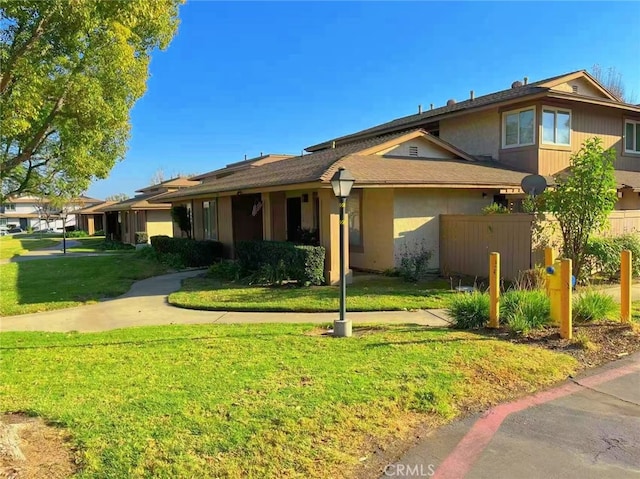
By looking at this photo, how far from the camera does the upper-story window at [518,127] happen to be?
16359mm

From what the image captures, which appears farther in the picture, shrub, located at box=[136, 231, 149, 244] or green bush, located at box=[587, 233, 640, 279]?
shrub, located at box=[136, 231, 149, 244]

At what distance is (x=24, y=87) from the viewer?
6.89 meters

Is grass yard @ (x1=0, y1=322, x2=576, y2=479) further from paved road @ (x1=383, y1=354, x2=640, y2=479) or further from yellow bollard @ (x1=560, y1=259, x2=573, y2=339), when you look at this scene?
yellow bollard @ (x1=560, y1=259, x2=573, y2=339)

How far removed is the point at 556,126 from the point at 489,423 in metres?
15.2

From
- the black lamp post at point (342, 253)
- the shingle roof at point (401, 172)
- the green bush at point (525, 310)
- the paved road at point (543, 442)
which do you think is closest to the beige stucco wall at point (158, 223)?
the shingle roof at point (401, 172)

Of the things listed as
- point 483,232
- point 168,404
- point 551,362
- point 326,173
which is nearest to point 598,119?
point 483,232

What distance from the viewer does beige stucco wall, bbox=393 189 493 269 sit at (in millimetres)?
13406

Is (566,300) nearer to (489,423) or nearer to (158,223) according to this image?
(489,423)

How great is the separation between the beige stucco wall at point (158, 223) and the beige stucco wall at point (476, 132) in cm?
2202

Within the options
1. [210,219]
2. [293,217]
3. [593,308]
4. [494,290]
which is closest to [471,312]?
[494,290]

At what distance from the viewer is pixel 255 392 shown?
473cm

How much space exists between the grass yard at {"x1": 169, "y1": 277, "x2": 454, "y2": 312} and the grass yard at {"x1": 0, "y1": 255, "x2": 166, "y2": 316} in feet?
8.76

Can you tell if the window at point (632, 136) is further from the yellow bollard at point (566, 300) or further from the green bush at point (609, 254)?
the yellow bollard at point (566, 300)

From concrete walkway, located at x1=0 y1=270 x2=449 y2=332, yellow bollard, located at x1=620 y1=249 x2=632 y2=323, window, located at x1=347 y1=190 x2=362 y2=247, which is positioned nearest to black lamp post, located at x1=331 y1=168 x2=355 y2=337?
concrete walkway, located at x1=0 y1=270 x2=449 y2=332
